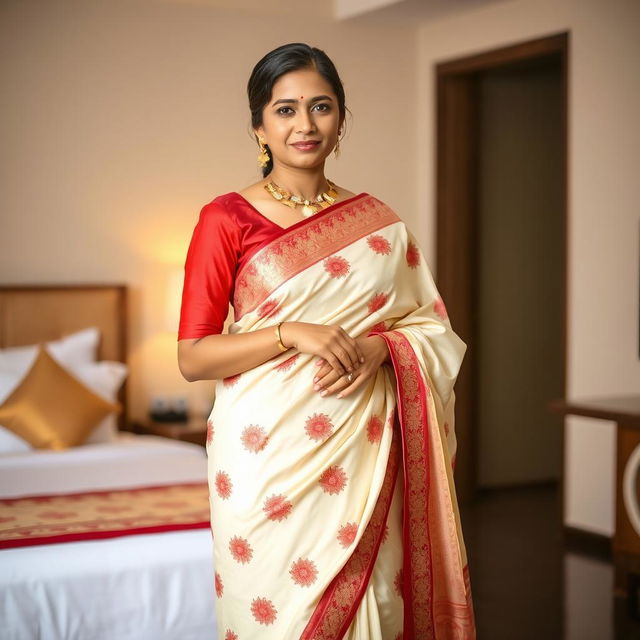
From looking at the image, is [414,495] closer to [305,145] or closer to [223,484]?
[223,484]

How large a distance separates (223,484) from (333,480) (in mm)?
210

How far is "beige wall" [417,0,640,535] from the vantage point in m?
4.63

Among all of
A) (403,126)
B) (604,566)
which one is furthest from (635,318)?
(403,126)

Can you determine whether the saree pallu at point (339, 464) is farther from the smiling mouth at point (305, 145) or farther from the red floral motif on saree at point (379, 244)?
the smiling mouth at point (305, 145)

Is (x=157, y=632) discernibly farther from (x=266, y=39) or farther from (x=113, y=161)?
(x=266, y=39)

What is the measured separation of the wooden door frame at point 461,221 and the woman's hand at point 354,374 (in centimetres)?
400

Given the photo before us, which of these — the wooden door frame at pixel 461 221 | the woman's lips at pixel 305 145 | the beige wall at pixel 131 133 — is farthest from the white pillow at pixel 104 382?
the woman's lips at pixel 305 145

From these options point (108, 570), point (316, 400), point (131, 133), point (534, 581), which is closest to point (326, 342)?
point (316, 400)

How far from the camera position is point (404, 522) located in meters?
1.92

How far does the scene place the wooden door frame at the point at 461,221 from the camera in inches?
228

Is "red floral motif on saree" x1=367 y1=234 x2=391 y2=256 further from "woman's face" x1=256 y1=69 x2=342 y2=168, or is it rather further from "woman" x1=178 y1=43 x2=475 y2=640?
"woman's face" x1=256 y1=69 x2=342 y2=168

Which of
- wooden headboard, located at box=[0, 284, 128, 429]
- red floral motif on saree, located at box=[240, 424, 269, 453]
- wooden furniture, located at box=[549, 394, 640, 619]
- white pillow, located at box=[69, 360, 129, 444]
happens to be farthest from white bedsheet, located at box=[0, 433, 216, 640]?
wooden headboard, located at box=[0, 284, 128, 429]

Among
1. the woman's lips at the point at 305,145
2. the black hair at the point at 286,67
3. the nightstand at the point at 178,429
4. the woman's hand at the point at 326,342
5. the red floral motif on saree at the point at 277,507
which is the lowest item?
the nightstand at the point at 178,429

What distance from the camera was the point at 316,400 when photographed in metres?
1.85
